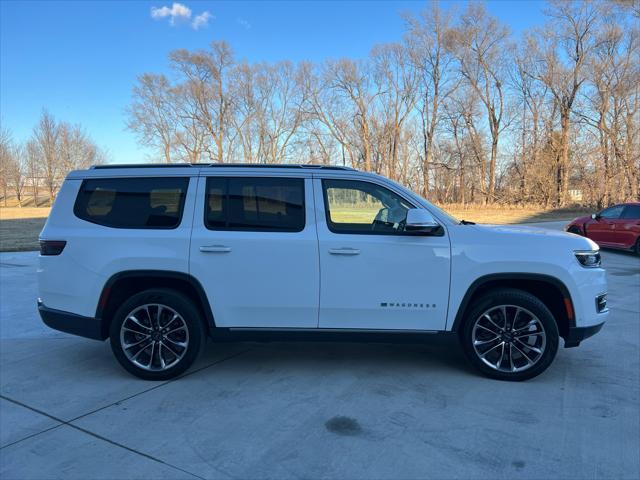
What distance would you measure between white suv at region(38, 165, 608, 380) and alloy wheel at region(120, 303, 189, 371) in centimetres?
1

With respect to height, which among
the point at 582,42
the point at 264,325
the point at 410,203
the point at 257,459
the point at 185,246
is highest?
the point at 582,42

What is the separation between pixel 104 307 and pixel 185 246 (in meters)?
0.95

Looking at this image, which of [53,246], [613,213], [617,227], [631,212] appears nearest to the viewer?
[53,246]

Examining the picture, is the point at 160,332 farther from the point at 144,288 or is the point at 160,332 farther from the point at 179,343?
the point at 144,288

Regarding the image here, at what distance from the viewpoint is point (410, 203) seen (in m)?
3.92

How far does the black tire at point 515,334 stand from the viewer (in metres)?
3.79

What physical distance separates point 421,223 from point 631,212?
11.6 meters

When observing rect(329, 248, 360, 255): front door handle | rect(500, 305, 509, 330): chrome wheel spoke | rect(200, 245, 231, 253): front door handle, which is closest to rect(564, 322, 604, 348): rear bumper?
rect(500, 305, 509, 330): chrome wheel spoke

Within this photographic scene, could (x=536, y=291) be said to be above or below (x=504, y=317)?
above

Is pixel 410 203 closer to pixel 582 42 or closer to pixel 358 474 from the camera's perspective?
pixel 358 474

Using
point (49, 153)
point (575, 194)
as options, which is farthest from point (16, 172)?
point (575, 194)

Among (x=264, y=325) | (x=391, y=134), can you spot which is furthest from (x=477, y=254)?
(x=391, y=134)

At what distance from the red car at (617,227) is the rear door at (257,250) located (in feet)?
39.0

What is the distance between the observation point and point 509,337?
3865mm
